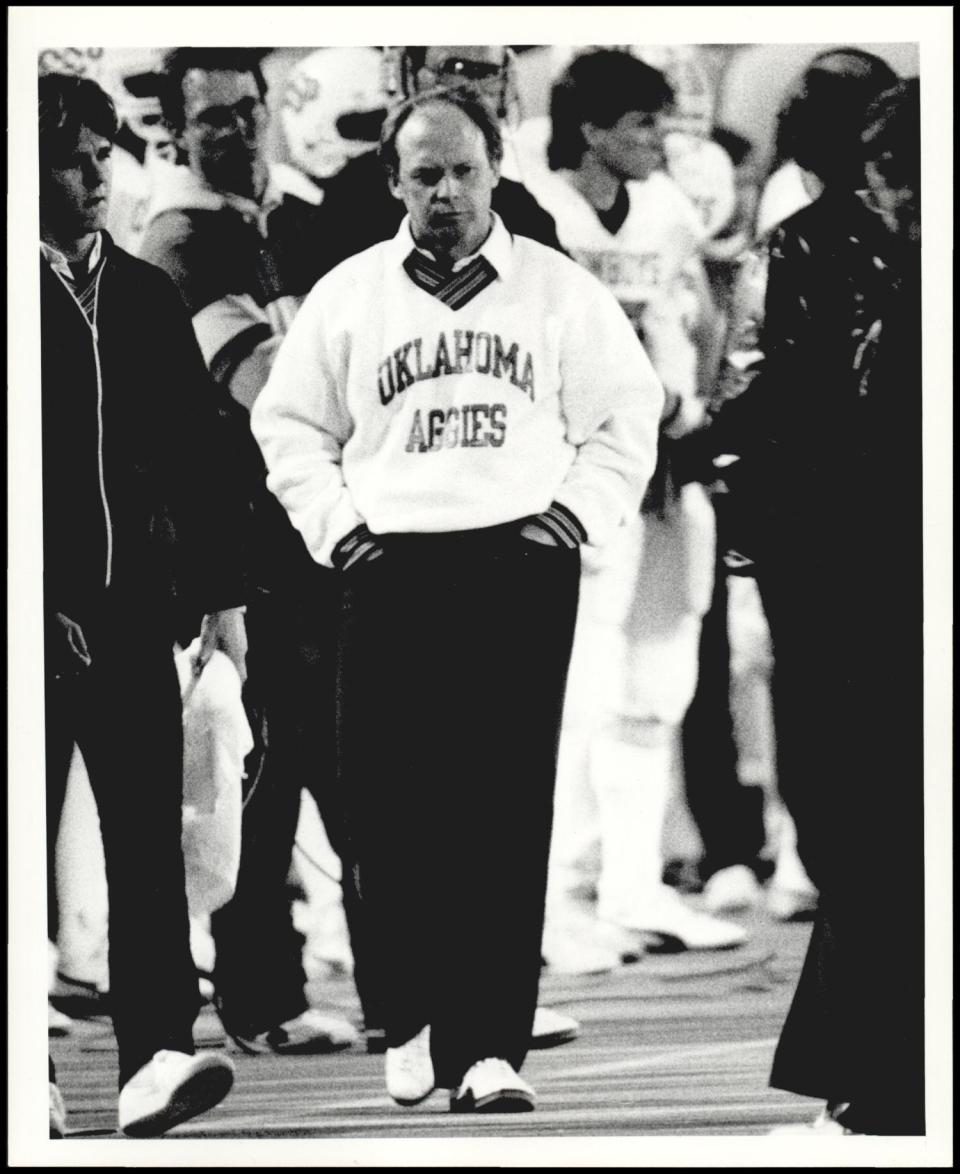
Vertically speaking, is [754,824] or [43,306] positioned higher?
[43,306]

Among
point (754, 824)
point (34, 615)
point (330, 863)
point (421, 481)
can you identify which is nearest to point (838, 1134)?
point (754, 824)

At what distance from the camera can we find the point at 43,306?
1.48 m

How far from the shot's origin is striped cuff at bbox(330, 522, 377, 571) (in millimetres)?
1422

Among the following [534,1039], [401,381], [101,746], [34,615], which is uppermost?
[401,381]

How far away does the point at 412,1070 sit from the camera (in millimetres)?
1430

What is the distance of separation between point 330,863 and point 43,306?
2.77 ft

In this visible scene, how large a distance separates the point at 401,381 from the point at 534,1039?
881mm

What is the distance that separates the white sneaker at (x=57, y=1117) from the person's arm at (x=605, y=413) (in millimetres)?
1029

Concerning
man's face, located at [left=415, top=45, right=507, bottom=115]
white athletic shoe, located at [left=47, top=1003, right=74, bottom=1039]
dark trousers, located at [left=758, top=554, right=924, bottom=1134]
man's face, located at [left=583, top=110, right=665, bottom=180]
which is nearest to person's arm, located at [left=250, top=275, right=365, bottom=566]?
man's face, located at [left=415, top=45, right=507, bottom=115]

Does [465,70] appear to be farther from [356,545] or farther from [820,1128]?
[820,1128]

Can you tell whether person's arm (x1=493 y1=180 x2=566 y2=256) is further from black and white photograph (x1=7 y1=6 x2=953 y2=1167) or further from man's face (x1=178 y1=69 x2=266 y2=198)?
man's face (x1=178 y1=69 x2=266 y2=198)

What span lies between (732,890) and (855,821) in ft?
0.62

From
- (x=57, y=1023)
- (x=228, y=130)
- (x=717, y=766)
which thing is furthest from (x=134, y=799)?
(x=228, y=130)

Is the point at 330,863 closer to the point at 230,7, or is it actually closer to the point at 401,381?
the point at 401,381
